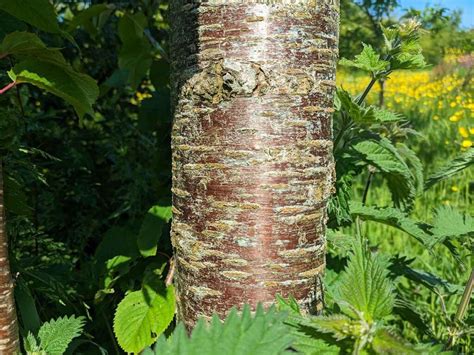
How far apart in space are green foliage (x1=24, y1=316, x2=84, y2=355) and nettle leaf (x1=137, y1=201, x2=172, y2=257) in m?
0.35

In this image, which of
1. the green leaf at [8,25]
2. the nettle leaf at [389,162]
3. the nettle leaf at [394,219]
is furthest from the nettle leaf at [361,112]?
the green leaf at [8,25]

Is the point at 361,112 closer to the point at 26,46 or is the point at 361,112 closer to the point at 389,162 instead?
the point at 389,162

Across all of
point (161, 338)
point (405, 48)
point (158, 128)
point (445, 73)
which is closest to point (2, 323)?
point (161, 338)

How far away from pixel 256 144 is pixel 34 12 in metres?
0.47

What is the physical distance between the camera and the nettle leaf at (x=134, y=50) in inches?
68.3

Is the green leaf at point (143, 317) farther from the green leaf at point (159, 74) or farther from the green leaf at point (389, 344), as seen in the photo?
the green leaf at point (159, 74)

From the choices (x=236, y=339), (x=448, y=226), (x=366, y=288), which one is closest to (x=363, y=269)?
(x=366, y=288)

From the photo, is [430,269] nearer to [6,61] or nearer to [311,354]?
[311,354]

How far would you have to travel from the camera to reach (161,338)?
2.26ft

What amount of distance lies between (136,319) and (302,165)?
571 mm

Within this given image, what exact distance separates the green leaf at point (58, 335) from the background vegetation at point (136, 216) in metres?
0.01

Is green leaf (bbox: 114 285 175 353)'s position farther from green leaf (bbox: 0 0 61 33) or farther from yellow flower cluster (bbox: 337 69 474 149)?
yellow flower cluster (bbox: 337 69 474 149)

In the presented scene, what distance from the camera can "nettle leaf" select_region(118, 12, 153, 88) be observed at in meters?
1.73

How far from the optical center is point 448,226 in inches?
53.9
